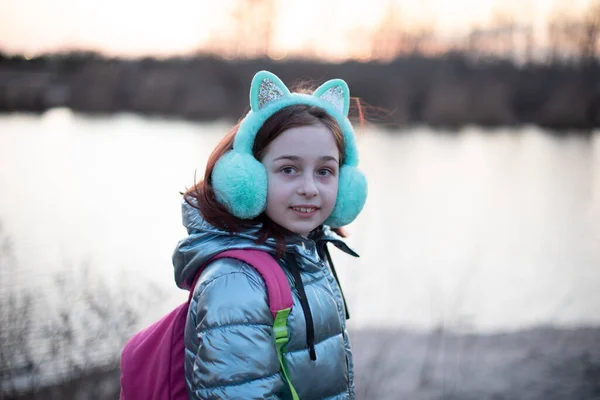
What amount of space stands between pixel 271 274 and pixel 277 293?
5 centimetres

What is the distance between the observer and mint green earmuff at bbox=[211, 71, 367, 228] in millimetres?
1606

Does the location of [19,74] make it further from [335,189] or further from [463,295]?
[335,189]

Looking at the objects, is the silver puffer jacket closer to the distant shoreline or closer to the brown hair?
the brown hair

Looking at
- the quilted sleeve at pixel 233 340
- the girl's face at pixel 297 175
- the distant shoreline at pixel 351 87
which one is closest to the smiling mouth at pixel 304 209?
the girl's face at pixel 297 175

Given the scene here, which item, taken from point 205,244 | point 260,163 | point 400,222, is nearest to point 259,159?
point 260,163

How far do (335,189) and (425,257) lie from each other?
20.1 ft

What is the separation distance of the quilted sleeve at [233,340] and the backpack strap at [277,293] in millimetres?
16

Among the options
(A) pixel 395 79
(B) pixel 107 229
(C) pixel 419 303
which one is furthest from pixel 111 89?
(C) pixel 419 303

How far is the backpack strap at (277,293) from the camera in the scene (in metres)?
1.50

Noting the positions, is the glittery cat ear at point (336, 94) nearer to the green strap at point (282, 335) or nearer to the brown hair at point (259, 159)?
the brown hair at point (259, 159)

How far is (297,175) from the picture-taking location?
1669 millimetres

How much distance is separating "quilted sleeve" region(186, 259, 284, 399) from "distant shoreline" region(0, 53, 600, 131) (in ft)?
55.3

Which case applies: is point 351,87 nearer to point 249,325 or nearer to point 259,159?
point 259,159

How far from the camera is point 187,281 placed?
167cm
